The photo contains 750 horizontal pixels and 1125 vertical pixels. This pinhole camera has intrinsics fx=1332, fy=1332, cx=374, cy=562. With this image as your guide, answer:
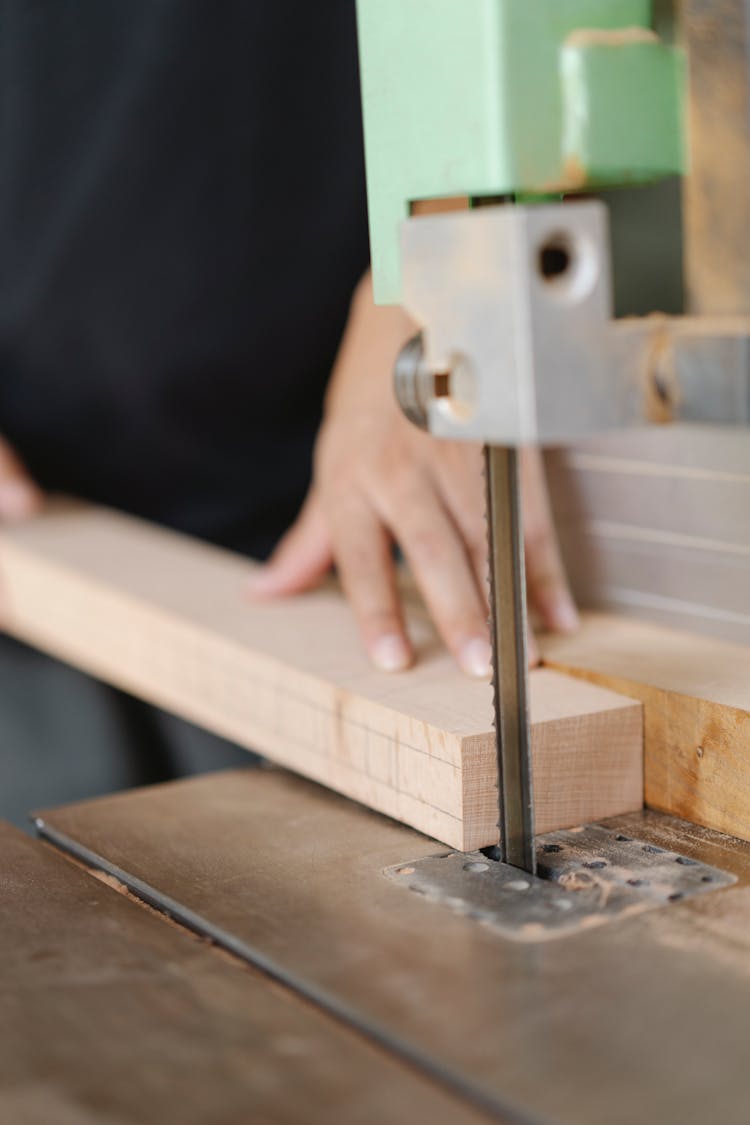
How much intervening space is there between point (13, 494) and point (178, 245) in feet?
1.28

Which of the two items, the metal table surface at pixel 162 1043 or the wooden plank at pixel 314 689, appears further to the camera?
the wooden plank at pixel 314 689

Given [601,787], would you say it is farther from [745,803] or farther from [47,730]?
[47,730]

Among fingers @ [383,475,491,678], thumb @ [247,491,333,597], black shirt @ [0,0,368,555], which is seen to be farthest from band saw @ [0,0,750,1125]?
black shirt @ [0,0,368,555]

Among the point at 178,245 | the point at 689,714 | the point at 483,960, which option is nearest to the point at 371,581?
the point at 689,714

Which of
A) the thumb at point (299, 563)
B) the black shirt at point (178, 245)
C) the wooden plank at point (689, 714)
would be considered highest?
the black shirt at point (178, 245)

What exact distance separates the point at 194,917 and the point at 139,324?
114 centimetres

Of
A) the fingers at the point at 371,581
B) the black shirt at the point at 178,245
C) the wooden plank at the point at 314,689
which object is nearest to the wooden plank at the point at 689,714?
the wooden plank at the point at 314,689

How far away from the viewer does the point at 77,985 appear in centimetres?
67

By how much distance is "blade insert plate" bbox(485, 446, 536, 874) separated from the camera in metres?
0.77

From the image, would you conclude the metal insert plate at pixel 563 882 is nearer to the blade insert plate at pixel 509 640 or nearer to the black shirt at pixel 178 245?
the blade insert plate at pixel 509 640

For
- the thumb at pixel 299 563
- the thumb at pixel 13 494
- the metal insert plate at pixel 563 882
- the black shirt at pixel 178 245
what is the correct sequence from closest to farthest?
the metal insert plate at pixel 563 882
the thumb at pixel 299 563
the black shirt at pixel 178 245
the thumb at pixel 13 494

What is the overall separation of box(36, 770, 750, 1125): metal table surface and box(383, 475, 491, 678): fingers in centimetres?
17

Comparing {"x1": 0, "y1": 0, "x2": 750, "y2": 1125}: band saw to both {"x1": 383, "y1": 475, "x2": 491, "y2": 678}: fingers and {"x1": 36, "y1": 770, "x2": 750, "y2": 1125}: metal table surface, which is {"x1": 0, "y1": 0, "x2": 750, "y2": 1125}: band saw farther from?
{"x1": 383, "y1": 475, "x2": 491, "y2": 678}: fingers

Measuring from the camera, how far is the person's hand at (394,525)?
1.09 meters
